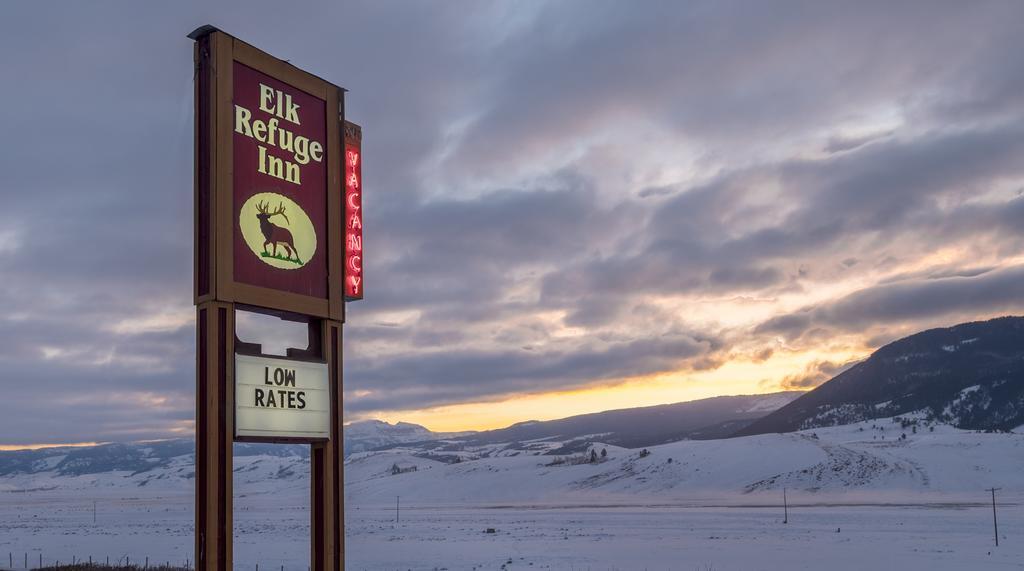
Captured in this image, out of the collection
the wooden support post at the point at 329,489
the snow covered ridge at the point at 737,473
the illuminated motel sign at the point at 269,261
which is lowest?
the snow covered ridge at the point at 737,473

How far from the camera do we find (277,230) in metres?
21.4

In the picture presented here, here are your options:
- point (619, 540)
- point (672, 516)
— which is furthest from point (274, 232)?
point (672, 516)

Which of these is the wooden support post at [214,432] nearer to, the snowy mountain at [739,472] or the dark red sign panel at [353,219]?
the dark red sign panel at [353,219]

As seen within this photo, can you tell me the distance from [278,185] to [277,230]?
1023 millimetres

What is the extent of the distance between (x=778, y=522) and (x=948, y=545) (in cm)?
1738

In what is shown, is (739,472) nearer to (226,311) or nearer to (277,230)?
(277,230)

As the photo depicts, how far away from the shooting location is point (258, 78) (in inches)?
839

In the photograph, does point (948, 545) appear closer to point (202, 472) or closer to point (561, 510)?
point (202, 472)

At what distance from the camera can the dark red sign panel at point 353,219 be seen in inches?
906

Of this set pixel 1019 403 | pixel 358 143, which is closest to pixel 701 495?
pixel 358 143

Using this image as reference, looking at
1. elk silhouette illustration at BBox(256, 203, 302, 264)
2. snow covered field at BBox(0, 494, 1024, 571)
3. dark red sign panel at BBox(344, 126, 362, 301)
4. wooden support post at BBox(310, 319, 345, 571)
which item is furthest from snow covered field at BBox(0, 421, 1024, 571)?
elk silhouette illustration at BBox(256, 203, 302, 264)

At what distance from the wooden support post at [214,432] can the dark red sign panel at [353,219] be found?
388cm

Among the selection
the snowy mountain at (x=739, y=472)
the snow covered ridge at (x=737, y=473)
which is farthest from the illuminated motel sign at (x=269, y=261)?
the snowy mountain at (x=739, y=472)

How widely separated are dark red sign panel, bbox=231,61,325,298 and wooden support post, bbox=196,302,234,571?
118cm
